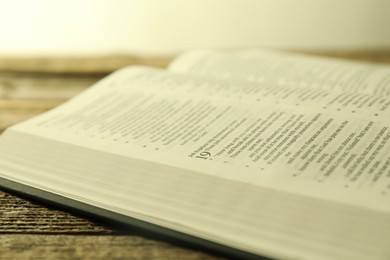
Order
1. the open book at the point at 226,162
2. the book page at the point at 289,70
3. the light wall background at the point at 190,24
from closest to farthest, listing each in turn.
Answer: the open book at the point at 226,162 < the book page at the point at 289,70 < the light wall background at the point at 190,24

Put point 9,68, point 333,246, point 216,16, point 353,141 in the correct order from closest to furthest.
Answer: point 333,246, point 353,141, point 9,68, point 216,16

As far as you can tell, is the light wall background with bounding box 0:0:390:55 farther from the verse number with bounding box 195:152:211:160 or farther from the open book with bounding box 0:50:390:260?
the verse number with bounding box 195:152:211:160

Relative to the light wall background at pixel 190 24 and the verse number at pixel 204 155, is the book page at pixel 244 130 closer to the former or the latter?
the verse number at pixel 204 155

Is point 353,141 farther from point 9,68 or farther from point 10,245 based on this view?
point 9,68

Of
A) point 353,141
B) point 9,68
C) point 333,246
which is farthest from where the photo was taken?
point 9,68

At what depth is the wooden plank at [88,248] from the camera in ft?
1.18

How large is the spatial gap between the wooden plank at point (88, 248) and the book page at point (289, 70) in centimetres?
29

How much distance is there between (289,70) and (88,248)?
40cm

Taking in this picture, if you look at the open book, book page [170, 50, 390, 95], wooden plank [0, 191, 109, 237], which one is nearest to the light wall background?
book page [170, 50, 390, 95]

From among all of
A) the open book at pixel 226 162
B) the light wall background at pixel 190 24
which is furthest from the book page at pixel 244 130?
the light wall background at pixel 190 24

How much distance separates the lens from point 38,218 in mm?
411

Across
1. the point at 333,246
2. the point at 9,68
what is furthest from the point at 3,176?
the point at 9,68

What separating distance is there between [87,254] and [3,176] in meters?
0.13

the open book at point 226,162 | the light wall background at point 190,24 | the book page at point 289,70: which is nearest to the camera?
the open book at point 226,162
